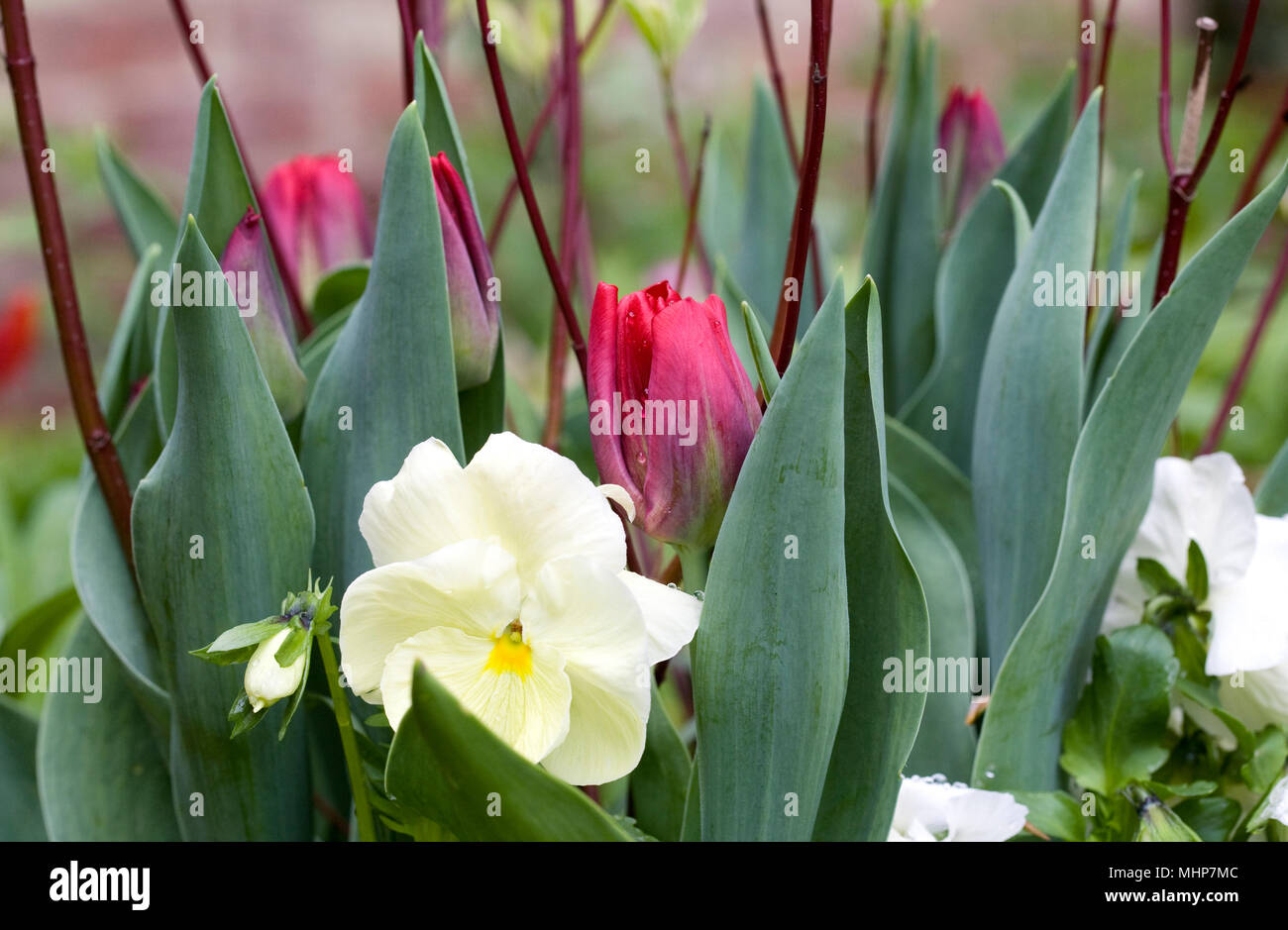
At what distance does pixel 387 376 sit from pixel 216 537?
0.06m

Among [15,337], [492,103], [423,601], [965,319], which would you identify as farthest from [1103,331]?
[492,103]

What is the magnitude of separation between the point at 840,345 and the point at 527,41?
364mm

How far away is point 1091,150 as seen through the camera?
357 mm

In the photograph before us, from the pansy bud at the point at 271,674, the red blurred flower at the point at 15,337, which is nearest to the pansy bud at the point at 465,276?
the pansy bud at the point at 271,674

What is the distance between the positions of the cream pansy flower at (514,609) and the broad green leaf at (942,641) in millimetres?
141

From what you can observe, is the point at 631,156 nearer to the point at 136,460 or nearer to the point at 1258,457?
the point at 1258,457

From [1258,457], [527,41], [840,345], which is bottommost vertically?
[1258,457]

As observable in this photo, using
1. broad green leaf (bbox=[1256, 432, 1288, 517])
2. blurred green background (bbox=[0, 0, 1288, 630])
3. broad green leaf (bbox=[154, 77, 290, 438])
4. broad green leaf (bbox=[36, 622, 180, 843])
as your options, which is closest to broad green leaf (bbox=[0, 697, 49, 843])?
broad green leaf (bbox=[36, 622, 180, 843])

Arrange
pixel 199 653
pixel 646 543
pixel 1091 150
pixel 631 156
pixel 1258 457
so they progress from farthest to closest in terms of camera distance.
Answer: pixel 631 156 < pixel 1258 457 < pixel 646 543 < pixel 1091 150 < pixel 199 653

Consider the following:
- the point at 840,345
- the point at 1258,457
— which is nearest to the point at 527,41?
the point at 840,345

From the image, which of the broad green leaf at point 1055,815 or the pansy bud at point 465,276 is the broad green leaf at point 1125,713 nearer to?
the broad green leaf at point 1055,815

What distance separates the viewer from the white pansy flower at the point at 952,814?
1.00 feet

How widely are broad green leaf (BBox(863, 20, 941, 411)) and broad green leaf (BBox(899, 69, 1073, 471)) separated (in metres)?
0.04

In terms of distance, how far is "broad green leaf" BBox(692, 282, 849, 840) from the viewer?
245 millimetres
